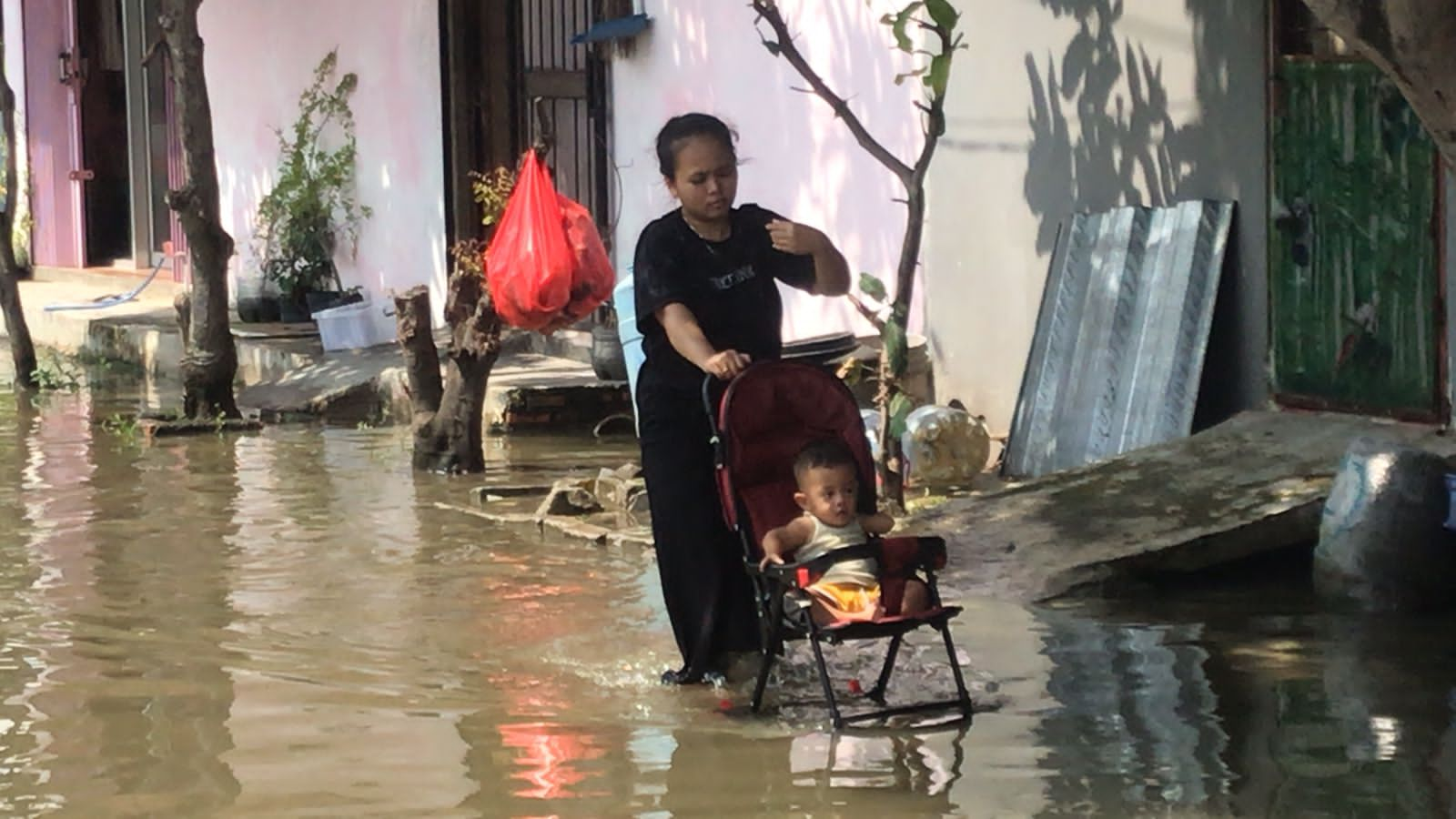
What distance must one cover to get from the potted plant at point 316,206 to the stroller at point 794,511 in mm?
11523

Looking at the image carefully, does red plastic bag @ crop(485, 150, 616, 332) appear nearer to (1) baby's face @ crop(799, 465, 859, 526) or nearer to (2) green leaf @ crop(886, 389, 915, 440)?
(2) green leaf @ crop(886, 389, 915, 440)

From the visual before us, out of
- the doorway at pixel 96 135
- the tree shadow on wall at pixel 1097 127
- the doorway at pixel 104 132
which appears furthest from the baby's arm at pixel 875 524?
the doorway at pixel 104 132

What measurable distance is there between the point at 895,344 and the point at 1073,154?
1745mm

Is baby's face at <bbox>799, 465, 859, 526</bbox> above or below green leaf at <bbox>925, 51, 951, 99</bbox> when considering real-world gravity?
below

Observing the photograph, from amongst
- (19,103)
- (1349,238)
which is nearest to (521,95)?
(1349,238)

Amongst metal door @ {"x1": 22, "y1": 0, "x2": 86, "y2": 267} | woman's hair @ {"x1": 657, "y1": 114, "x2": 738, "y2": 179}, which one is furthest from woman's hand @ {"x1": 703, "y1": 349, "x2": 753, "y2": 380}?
metal door @ {"x1": 22, "y1": 0, "x2": 86, "y2": 267}

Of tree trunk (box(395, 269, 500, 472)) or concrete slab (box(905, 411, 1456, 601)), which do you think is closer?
concrete slab (box(905, 411, 1456, 601))

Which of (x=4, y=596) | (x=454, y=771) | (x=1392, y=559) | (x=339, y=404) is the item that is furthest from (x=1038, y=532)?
(x=339, y=404)

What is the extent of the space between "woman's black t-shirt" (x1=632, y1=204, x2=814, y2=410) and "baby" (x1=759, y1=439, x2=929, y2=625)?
1.57ft

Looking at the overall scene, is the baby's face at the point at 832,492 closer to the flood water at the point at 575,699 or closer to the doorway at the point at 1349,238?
the flood water at the point at 575,699

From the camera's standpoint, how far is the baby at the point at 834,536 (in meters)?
5.81

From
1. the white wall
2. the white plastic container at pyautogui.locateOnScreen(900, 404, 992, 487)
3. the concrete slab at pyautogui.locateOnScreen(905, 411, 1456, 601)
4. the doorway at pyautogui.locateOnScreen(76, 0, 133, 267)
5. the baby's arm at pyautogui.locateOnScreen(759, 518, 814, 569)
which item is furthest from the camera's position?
the doorway at pyautogui.locateOnScreen(76, 0, 133, 267)

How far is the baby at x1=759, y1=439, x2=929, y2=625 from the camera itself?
5.81 m

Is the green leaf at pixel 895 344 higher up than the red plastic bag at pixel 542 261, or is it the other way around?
the red plastic bag at pixel 542 261
